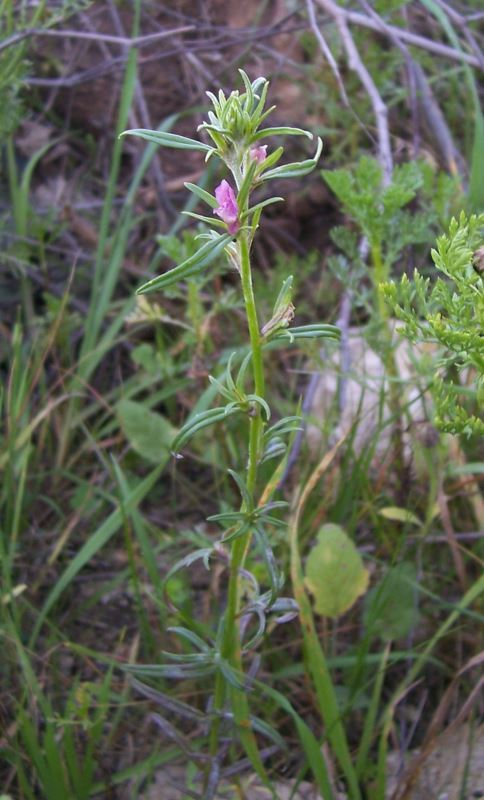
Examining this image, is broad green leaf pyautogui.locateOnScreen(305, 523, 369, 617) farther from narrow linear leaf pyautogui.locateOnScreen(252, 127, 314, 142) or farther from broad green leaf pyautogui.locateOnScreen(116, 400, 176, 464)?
narrow linear leaf pyautogui.locateOnScreen(252, 127, 314, 142)

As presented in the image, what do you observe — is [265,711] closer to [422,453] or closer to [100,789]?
[100,789]

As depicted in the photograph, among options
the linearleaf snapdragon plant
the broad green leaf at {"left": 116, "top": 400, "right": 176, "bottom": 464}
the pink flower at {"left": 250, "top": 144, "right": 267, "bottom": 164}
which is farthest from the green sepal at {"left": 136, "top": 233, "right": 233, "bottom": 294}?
the broad green leaf at {"left": 116, "top": 400, "right": 176, "bottom": 464}

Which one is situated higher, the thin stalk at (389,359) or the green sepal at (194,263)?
the green sepal at (194,263)

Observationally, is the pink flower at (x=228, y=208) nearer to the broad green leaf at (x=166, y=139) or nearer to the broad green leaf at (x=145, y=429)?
the broad green leaf at (x=166, y=139)

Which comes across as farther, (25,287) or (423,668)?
(25,287)

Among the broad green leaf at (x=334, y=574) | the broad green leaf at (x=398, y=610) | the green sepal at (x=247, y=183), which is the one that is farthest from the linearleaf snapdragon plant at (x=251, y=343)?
the broad green leaf at (x=398, y=610)

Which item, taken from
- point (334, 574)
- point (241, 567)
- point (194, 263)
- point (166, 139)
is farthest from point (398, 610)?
point (166, 139)

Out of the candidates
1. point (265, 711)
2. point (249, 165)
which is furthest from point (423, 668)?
point (249, 165)

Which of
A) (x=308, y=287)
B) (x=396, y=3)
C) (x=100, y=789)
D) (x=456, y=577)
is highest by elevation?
(x=396, y=3)
